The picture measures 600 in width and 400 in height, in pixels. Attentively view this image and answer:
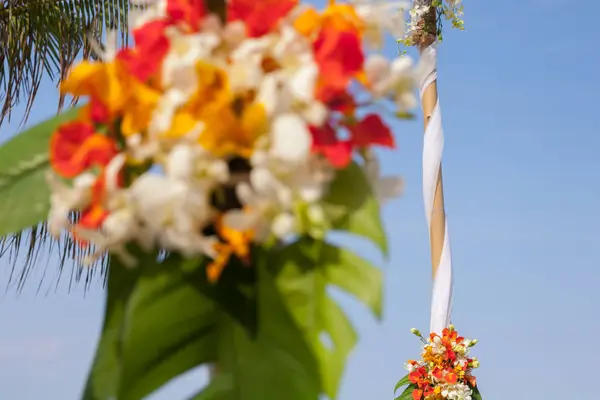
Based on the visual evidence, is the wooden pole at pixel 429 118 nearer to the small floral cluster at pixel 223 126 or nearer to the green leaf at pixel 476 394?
the green leaf at pixel 476 394

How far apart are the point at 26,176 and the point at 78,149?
182 millimetres

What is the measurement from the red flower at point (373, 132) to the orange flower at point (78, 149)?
1.20 ft

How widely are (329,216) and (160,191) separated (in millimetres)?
244

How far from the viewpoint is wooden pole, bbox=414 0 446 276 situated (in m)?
5.32

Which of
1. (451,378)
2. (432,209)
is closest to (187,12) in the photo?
(451,378)

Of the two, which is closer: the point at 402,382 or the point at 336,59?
the point at 336,59

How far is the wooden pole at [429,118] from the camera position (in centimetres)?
532

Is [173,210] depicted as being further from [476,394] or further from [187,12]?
[476,394]

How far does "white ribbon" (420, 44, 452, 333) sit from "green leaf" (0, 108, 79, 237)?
13.5ft

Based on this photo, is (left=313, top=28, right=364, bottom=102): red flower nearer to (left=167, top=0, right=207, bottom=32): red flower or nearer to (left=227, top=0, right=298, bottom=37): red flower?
(left=227, top=0, right=298, bottom=37): red flower

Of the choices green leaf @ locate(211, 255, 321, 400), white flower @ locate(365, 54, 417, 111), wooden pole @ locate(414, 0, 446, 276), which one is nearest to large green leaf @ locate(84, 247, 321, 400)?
green leaf @ locate(211, 255, 321, 400)

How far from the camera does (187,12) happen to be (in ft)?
3.78

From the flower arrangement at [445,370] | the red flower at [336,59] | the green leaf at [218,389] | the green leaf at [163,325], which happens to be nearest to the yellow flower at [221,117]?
the red flower at [336,59]

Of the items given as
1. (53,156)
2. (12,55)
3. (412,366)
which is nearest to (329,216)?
(53,156)
